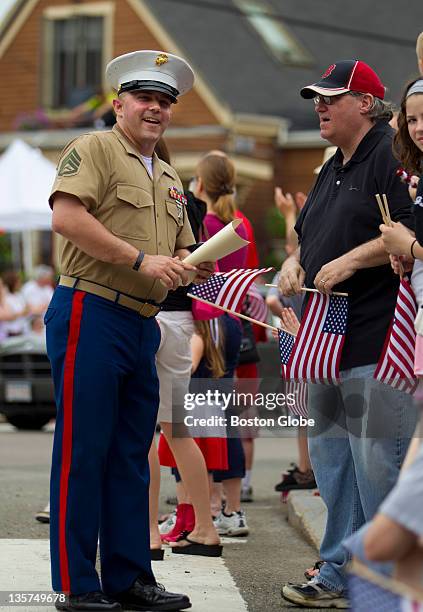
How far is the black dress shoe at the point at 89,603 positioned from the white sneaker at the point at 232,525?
2.52m

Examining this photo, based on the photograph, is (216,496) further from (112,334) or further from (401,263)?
(401,263)

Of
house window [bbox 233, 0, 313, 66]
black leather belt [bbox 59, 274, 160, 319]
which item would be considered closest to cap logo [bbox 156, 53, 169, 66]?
black leather belt [bbox 59, 274, 160, 319]

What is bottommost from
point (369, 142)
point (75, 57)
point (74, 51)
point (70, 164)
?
point (70, 164)

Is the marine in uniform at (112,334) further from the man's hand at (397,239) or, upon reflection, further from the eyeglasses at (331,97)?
the man's hand at (397,239)

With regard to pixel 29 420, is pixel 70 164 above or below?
above

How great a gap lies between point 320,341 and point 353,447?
1.51 ft

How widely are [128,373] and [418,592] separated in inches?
91.3

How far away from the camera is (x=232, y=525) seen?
7.66 meters

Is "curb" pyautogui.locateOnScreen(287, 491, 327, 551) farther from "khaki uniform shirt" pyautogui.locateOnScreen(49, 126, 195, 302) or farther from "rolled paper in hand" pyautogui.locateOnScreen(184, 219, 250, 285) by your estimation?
"khaki uniform shirt" pyautogui.locateOnScreen(49, 126, 195, 302)

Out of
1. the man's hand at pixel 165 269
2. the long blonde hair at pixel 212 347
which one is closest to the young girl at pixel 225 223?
the long blonde hair at pixel 212 347

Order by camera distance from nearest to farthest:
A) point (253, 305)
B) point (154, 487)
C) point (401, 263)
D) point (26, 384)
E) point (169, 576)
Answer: point (401, 263)
point (169, 576)
point (154, 487)
point (253, 305)
point (26, 384)

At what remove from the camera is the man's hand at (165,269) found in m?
5.12

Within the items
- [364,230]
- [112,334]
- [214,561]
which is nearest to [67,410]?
[112,334]

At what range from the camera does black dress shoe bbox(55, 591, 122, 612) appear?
5.09 metres
